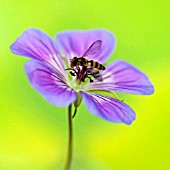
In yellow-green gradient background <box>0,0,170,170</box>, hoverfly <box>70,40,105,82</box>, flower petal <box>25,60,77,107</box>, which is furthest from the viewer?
yellow-green gradient background <box>0,0,170,170</box>

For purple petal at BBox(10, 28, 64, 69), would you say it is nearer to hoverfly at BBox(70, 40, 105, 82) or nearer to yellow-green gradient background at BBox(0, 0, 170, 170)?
hoverfly at BBox(70, 40, 105, 82)

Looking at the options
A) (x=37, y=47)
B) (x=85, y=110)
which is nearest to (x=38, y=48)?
(x=37, y=47)

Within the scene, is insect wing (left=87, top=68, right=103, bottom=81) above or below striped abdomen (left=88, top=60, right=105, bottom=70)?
below

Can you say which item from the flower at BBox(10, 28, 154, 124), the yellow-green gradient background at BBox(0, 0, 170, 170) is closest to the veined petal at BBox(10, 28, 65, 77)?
the flower at BBox(10, 28, 154, 124)

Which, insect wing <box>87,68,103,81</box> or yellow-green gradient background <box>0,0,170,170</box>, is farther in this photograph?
yellow-green gradient background <box>0,0,170,170</box>

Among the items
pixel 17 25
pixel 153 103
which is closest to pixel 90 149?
pixel 153 103

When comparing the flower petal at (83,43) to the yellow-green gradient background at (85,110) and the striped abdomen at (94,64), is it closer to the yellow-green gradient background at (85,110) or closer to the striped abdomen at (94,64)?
Answer: the striped abdomen at (94,64)

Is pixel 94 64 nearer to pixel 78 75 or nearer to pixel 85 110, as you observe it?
pixel 78 75
